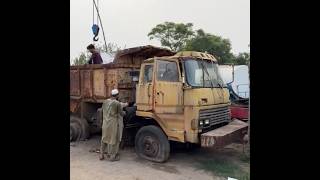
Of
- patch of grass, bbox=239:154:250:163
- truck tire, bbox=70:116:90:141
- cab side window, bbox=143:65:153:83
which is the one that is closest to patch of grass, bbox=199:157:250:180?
patch of grass, bbox=239:154:250:163

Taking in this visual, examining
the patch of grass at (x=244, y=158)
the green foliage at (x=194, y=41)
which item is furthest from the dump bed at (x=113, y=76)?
the green foliage at (x=194, y=41)

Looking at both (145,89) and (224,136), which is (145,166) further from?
(224,136)

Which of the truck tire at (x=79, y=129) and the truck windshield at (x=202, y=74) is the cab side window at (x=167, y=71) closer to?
the truck windshield at (x=202, y=74)

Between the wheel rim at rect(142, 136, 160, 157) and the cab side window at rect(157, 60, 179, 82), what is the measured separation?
1.31 meters

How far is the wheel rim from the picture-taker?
7336 mm

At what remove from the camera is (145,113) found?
7477mm

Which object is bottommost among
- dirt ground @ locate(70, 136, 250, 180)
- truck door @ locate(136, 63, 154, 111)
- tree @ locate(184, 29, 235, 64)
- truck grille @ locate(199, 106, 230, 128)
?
dirt ground @ locate(70, 136, 250, 180)

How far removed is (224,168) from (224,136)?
0.69 meters

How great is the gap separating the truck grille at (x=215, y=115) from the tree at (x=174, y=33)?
1698 centimetres

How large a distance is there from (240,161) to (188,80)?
2132 mm

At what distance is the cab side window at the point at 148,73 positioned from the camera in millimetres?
7332

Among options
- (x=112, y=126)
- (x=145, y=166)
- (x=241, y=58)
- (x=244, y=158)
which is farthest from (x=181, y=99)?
(x=241, y=58)

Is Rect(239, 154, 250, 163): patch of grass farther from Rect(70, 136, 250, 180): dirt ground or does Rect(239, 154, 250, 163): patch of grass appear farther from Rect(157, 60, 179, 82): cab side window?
Rect(157, 60, 179, 82): cab side window
